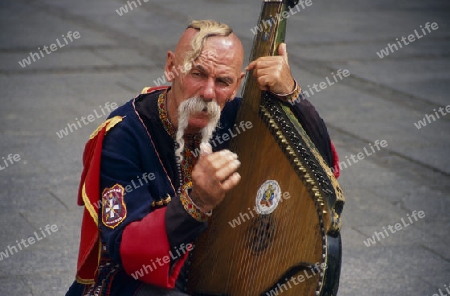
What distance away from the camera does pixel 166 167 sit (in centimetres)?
311

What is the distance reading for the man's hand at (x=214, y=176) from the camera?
2.63 meters

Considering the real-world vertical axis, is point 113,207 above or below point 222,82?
below

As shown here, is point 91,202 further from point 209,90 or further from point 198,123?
point 209,90

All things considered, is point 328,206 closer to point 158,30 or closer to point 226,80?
point 226,80

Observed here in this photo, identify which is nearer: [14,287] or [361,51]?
[14,287]

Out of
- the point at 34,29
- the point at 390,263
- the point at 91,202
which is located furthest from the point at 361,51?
the point at 91,202

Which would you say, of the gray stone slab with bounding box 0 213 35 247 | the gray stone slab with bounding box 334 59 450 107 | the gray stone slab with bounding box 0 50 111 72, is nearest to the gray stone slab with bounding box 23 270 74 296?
the gray stone slab with bounding box 0 213 35 247

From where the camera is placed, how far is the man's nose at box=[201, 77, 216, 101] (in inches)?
115

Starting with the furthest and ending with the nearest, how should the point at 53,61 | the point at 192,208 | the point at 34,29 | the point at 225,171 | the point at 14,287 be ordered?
the point at 34,29
the point at 53,61
the point at 14,287
the point at 192,208
the point at 225,171

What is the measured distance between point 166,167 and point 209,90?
37cm

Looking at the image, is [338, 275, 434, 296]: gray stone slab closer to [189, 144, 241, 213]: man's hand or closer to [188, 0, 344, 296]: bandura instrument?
[188, 0, 344, 296]: bandura instrument

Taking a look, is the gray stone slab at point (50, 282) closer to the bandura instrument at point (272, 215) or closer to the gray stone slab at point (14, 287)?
the gray stone slab at point (14, 287)

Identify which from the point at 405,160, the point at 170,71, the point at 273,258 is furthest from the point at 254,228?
the point at 405,160

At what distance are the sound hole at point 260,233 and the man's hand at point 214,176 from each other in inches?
12.6
